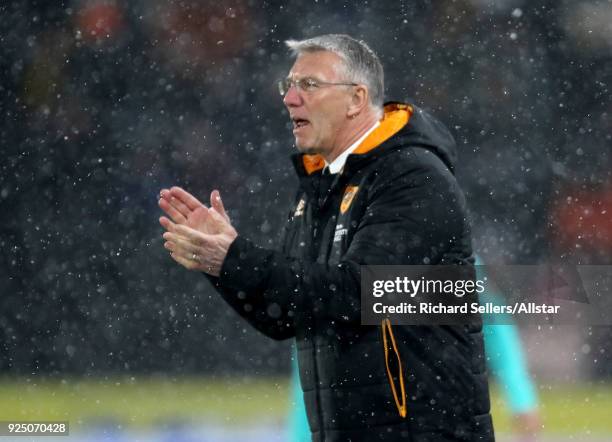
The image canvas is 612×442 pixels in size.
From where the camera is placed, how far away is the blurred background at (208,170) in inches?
256

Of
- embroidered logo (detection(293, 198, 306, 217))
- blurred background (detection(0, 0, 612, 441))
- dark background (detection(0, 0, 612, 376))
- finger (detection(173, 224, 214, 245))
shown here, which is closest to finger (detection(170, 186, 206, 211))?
finger (detection(173, 224, 214, 245))

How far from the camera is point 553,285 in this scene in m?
3.10

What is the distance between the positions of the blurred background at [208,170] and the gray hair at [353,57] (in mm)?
3773

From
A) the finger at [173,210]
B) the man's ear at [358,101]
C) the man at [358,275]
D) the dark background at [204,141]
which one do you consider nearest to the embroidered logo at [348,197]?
the man at [358,275]

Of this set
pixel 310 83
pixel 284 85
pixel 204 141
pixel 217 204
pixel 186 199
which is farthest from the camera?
pixel 204 141

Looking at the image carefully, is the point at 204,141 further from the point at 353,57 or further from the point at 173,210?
the point at 173,210

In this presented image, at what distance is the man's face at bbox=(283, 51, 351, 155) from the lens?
244cm

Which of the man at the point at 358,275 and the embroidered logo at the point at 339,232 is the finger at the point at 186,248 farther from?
the embroidered logo at the point at 339,232

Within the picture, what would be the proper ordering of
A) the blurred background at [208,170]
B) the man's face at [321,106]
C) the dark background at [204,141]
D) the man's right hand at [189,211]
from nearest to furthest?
the man's right hand at [189,211] → the man's face at [321,106] → the blurred background at [208,170] → the dark background at [204,141]

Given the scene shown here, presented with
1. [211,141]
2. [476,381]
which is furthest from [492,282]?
[211,141]

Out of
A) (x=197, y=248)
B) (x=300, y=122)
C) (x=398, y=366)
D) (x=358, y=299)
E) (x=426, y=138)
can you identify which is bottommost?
(x=398, y=366)

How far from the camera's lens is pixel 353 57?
2.47m

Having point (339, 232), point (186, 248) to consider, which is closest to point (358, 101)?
point (339, 232)

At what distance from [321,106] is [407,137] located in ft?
0.84
